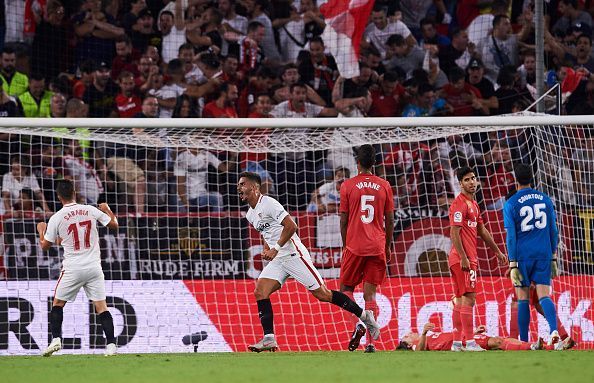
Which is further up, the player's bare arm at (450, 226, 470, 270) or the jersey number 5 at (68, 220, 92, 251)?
the jersey number 5 at (68, 220, 92, 251)

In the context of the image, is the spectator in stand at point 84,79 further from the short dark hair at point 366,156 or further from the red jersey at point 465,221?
the red jersey at point 465,221

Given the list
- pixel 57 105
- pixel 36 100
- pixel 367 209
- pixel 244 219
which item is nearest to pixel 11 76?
pixel 36 100

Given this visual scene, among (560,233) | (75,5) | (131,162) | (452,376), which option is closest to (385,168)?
(560,233)

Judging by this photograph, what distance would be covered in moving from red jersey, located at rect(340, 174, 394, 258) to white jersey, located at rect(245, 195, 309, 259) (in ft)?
1.84

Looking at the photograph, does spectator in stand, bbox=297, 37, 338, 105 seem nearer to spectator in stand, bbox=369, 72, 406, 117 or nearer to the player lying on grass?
spectator in stand, bbox=369, 72, 406, 117

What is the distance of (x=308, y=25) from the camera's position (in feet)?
55.2

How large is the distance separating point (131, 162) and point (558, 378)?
8428mm

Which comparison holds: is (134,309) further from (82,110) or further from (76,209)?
(82,110)

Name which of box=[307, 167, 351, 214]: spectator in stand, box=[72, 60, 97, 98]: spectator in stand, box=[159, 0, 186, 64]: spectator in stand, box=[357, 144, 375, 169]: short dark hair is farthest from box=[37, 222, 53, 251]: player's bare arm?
box=[159, 0, 186, 64]: spectator in stand

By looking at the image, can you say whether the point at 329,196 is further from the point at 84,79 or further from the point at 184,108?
the point at 84,79

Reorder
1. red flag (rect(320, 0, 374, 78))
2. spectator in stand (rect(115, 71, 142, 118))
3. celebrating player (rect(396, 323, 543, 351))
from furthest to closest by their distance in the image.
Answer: red flag (rect(320, 0, 374, 78))
spectator in stand (rect(115, 71, 142, 118))
celebrating player (rect(396, 323, 543, 351))

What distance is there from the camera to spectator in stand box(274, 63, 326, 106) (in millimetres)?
16000

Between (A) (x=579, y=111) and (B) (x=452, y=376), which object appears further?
(A) (x=579, y=111)

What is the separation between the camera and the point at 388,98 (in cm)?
1605
